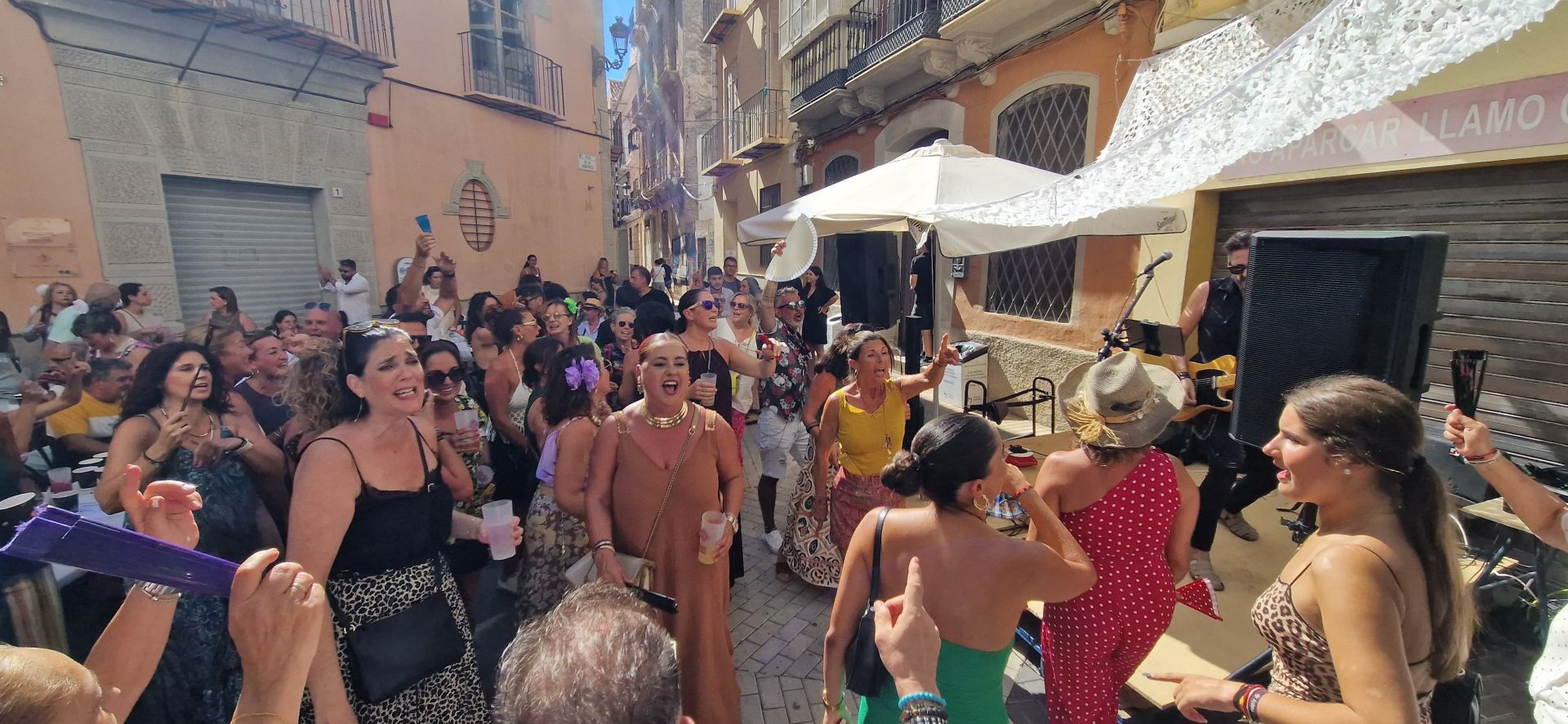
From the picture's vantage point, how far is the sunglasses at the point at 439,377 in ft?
10.6

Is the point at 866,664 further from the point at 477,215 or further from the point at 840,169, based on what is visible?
the point at 477,215

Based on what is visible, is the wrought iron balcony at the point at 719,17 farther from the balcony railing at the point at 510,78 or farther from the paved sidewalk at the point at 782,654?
the paved sidewalk at the point at 782,654

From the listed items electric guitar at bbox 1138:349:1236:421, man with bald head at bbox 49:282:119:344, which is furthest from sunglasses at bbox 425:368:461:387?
electric guitar at bbox 1138:349:1236:421

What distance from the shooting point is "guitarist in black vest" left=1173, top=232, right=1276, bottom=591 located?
11.6 ft

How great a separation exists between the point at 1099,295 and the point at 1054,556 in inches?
237

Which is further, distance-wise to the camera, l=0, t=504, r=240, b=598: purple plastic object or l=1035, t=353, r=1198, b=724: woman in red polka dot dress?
l=1035, t=353, r=1198, b=724: woman in red polka dot dress

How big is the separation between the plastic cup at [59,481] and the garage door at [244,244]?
583 centimetres

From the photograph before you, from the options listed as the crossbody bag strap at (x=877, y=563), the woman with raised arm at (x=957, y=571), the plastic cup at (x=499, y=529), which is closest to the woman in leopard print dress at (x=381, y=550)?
the plastic cup at (x=499, y=529)

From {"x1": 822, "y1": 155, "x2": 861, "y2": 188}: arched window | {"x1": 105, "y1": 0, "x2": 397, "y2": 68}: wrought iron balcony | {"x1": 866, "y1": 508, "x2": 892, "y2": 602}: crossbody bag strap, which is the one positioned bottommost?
{"x1": 866, "y1": 508, "x2": 892, "y2": 602}: crossbody bag strap

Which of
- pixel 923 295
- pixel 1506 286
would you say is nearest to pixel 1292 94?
pixel 1506 286

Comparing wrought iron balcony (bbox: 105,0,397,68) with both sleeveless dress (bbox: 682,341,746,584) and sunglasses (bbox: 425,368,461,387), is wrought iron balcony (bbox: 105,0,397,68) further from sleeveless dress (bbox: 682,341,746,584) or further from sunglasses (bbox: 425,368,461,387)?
sleeveless dress (bbox: 682,341,746,584)

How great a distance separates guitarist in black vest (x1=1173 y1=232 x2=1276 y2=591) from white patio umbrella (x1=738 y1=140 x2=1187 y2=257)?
0.77 meters

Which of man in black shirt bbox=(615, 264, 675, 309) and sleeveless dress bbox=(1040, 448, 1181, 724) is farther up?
man in black shirt bbox=(615, 264, 675, 309)

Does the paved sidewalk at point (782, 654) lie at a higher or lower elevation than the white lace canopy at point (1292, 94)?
lower
